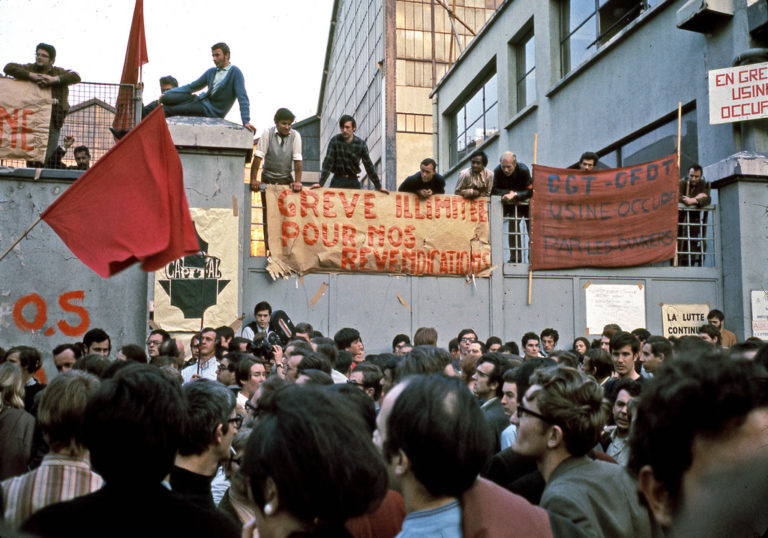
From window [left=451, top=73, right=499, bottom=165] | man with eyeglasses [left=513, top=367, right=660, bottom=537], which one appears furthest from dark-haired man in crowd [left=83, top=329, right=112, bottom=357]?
window [left=451, top=73, right=499, bottom=165]

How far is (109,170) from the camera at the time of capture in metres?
5.40

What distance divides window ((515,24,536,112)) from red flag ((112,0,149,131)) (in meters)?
11.5

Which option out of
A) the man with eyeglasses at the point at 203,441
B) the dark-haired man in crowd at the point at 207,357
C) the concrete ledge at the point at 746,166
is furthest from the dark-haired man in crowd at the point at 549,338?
the man with eyeglasses at the point at 203,441

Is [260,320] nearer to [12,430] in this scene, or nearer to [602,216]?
[12,430]

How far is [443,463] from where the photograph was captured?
190 centimetres

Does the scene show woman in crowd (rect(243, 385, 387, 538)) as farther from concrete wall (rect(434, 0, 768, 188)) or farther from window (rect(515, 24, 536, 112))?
window (rect(515, 24, 536, 112))

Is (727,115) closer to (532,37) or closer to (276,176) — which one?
(276,176)

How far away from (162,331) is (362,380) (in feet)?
17.0

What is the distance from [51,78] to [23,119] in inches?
26.4

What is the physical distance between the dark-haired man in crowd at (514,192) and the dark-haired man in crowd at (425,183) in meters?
1.12

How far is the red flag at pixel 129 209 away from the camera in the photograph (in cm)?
524

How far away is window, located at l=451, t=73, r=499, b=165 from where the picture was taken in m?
20.9

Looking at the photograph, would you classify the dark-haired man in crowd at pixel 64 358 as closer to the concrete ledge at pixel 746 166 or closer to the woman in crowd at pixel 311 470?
the woman in crowd at pixel 311 470

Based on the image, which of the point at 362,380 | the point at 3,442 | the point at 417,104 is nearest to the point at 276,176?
the point at 362,380
